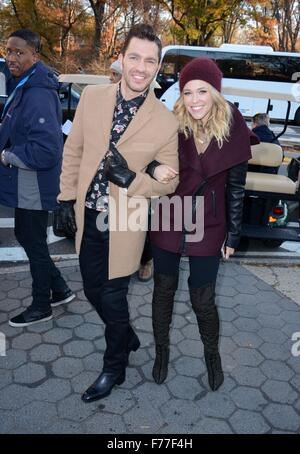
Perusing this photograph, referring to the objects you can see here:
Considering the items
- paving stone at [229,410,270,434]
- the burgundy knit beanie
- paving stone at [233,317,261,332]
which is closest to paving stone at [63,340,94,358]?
paving stone at [229,410,270,434]

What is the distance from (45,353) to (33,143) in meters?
1.50

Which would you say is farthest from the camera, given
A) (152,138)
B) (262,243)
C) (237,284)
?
(262,243)

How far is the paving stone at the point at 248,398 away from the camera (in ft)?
9.14

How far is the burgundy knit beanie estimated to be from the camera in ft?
8.05

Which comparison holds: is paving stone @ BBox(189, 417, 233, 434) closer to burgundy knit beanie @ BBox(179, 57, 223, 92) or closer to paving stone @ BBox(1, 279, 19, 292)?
burgundy knit beanie @ BBox(179, 57, 223, 92)

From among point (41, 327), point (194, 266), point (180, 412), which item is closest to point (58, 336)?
point (41, 327)

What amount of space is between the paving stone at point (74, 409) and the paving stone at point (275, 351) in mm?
1380

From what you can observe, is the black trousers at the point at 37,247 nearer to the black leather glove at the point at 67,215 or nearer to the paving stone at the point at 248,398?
the black leather glove at the point at 67,215

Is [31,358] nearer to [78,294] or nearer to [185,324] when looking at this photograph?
[78,294]

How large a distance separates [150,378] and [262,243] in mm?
3202

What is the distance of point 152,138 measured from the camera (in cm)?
237

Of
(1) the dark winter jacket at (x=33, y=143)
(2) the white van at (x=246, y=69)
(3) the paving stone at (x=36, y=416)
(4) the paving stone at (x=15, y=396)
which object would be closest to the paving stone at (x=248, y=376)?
(3) the paving stone at (x=36, y=416)

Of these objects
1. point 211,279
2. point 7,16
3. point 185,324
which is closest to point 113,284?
point 211,279
